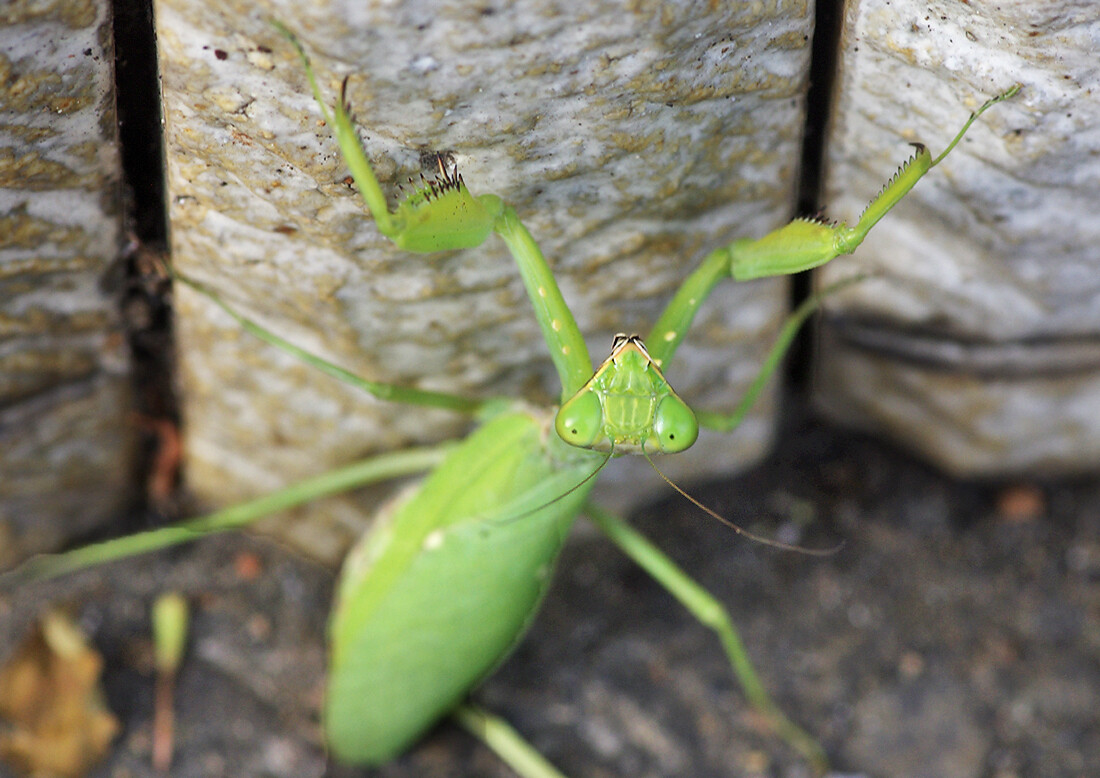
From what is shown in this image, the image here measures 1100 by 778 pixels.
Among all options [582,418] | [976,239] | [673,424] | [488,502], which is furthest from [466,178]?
[976,239]

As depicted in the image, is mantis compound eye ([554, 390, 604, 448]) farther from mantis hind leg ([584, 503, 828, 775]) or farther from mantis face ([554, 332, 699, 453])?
mantis hind leg ([584, 503, 828, 775])

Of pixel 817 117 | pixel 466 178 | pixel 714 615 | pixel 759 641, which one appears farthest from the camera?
pixel 759 641

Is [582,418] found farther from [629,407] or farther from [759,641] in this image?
[759,641]

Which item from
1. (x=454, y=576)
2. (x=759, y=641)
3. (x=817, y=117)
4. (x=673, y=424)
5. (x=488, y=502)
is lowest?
(x=759, y=641)

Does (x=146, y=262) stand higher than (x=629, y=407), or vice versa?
(x=146, y=262)

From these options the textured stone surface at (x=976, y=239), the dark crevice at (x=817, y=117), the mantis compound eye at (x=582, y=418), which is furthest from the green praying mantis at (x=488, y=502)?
the dark crevice at (x=817, y=117)

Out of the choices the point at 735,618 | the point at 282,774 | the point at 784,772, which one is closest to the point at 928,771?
the point at 784,772

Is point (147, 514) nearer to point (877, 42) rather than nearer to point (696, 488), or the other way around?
point (696, 488)
